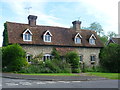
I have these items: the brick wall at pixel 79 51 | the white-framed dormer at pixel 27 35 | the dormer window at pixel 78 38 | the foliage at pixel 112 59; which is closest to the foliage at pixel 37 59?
the brick wall at pixel 79 51

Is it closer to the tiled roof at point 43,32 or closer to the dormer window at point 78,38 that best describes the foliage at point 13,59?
the tiled roof at point 43,32

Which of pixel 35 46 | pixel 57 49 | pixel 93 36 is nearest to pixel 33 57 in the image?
pixel 35 46

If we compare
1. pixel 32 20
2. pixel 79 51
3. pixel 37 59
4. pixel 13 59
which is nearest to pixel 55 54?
pixel 37 59

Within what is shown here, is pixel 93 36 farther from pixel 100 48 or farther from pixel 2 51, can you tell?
pixel 2 51

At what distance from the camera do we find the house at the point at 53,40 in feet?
112

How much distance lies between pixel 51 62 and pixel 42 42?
6.52 m

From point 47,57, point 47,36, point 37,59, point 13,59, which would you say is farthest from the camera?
point 47,36

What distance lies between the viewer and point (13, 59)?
27750mm

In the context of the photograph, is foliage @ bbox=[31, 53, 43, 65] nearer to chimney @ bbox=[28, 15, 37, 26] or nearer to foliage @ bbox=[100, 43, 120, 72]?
chimney @ bbox=[28, 15, 37, 26]

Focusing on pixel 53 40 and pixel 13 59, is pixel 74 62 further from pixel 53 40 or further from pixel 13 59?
pixel 13 59

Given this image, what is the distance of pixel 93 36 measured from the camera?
40969 mm

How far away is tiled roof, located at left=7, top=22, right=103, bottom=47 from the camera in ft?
111

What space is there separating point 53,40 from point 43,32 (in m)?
2.53

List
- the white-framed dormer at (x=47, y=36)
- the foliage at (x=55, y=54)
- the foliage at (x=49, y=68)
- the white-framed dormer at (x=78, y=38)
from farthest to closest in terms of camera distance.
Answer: the white-framed dormer at (x=78, y=38) → the white-framed dormer at (x=47, y=36) → the foliage at (x=55, y=54) → the foliage at (x=49, y=68)
